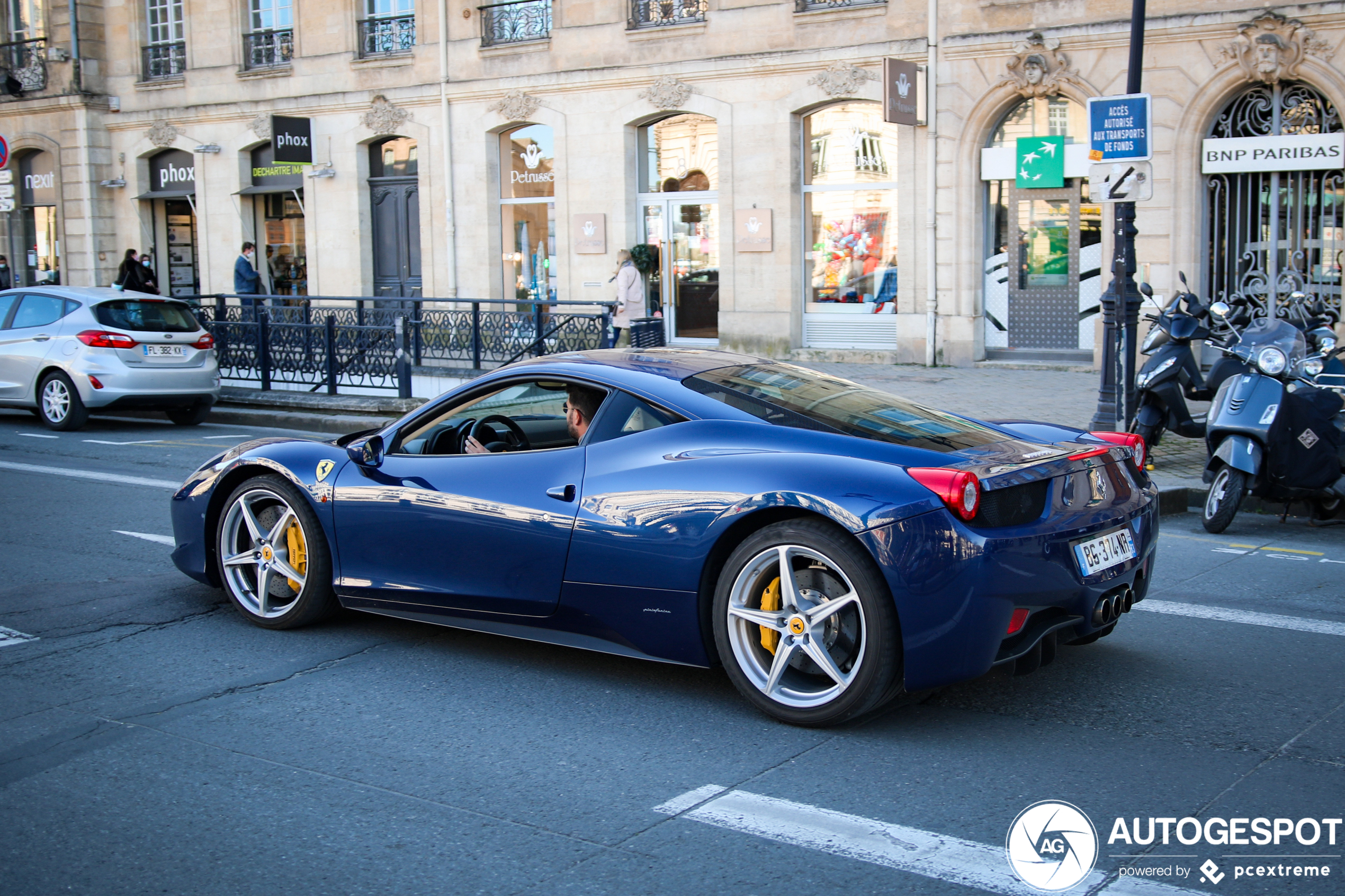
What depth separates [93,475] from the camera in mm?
11102

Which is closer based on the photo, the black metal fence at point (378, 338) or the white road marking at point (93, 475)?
the white road marking at point (93, 475)

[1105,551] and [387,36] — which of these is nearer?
[1105,551]

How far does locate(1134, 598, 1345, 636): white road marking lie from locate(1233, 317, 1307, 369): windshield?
118 inches

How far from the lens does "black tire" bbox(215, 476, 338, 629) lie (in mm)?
5871

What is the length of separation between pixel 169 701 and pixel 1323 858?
396 centimetres

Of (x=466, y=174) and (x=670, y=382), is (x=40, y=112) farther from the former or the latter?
(x=670, y=382)

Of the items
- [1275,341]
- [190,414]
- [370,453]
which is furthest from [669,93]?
[370,453]

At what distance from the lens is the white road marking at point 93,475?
34.7ft

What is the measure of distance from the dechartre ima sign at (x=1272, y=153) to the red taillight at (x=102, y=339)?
1348 centimetres

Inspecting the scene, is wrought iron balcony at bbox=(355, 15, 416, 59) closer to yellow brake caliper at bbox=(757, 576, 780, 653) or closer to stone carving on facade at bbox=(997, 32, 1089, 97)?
stone carving on facade at bbox=(997, 32, 1089, 97)

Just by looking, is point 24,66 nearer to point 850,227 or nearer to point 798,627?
point 850,227

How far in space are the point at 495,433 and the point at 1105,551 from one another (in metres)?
2.59

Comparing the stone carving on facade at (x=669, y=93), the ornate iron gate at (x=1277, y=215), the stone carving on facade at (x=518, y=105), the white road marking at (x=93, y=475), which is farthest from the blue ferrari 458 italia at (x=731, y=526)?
the stone carving on facade at (x=518, y=105)

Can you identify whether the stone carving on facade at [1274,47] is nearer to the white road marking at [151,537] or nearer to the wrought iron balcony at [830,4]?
the wrought iron balcony at [830,4]
